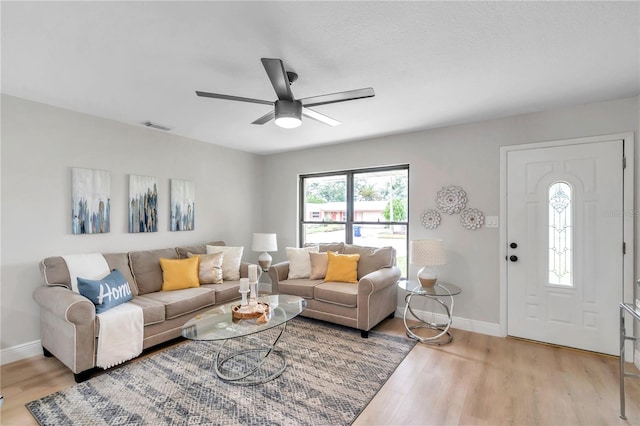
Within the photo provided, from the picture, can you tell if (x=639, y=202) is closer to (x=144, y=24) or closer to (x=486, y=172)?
(x=486, y=172)

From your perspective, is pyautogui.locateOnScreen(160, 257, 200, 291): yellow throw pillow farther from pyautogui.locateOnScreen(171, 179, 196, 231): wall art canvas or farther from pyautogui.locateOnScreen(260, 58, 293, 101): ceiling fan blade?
pyautogui.locateOnScreen(260, 58, 293, 101): ceiling fan blade

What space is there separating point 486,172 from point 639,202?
1285mm

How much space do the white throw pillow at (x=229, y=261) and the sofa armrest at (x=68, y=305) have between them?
161 cm

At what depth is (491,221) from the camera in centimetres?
347

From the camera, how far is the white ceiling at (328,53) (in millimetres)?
1651

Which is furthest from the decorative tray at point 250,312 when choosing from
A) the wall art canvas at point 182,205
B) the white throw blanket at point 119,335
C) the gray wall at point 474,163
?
the gray wall at point 474,163

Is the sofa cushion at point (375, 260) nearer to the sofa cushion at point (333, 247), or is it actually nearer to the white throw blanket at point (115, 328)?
the sofa cushion at point (333, 247)

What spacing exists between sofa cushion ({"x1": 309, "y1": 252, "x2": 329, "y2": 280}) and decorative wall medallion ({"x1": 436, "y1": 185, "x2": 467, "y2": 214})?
1.60 meters

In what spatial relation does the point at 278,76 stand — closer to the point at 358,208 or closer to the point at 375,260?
the point at 375,260

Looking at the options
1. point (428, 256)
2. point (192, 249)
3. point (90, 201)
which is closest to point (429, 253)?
point (428, 256)

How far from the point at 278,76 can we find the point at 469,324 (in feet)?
11.1

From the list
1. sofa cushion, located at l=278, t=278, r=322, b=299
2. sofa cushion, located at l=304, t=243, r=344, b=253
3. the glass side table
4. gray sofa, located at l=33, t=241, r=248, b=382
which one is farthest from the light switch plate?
gray sofa, located at l=33, t=241, r=248, b=382

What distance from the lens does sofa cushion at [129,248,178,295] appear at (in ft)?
11.3

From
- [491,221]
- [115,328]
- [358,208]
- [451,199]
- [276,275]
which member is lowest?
[115,328]
